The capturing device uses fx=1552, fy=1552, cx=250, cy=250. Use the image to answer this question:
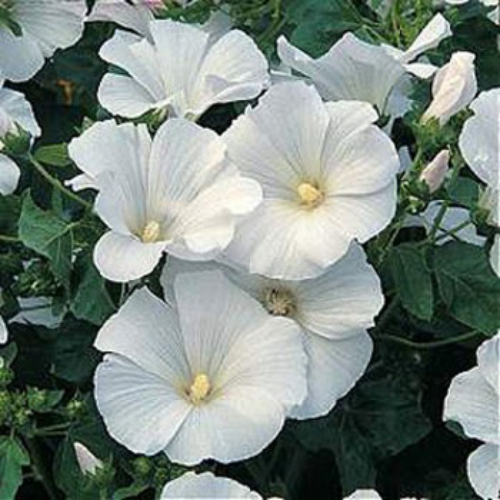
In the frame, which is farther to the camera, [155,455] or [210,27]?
[210,27]

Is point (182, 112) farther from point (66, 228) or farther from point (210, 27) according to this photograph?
point (210, 27)

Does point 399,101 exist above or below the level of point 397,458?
above

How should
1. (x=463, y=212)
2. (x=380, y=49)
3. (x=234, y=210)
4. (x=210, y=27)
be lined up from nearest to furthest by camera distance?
1. (x=234, y=210)
2. (x=380, y=49)
3. (x=463, y=212)
4. (x=210, y=27)

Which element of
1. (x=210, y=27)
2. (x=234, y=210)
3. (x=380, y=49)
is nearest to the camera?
(x=234, y=210)

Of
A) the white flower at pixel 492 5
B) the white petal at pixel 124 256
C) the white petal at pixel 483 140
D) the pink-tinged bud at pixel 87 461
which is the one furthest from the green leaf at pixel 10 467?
the white flower at pixel 492 5

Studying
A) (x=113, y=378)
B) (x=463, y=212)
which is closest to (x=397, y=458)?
(x=463, y=212)

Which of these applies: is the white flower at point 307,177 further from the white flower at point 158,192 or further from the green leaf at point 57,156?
the green leaf at point 57,156

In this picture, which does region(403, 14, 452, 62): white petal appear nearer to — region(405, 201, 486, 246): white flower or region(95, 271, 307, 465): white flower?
region(405, 201, 486, 246): white flower
